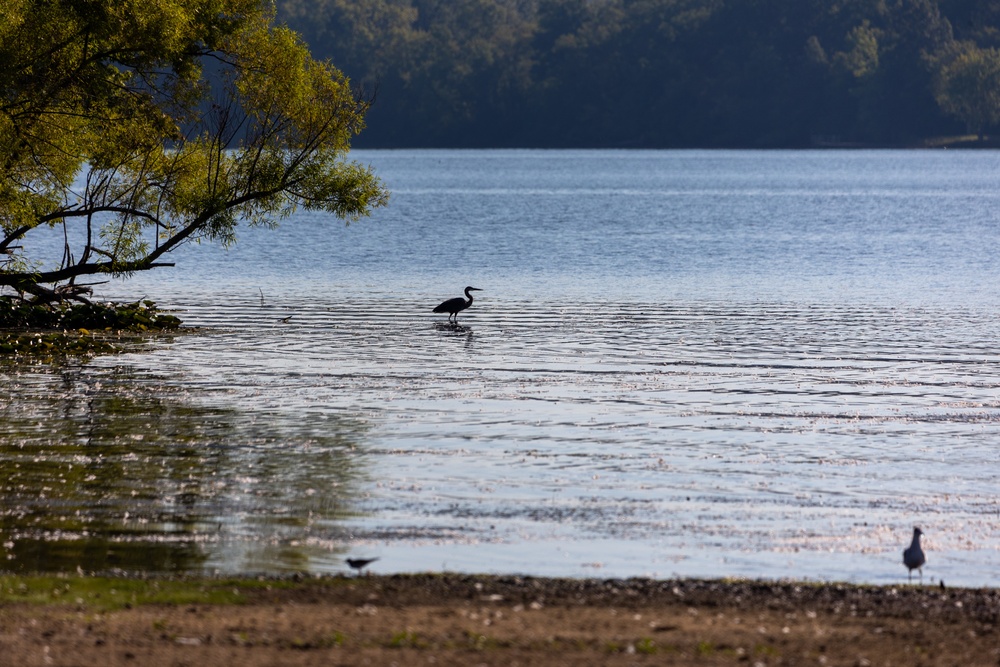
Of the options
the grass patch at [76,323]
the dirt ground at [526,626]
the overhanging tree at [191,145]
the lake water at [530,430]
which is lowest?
the lake water at [530,430]

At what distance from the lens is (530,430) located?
22219 mm

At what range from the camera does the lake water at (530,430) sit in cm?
1552

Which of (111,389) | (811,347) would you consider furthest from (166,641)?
(811,347)

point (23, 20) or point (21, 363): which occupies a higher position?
point (23, 20)

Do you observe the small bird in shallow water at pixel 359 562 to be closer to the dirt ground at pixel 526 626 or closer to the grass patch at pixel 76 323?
the dirt ground at pixel 526 626

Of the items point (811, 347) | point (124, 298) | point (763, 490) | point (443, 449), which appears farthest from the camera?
point (124, 298)

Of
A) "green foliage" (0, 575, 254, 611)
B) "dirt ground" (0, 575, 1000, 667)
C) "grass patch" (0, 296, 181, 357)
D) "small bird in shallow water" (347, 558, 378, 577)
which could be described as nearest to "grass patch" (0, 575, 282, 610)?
"green foliage" (0, 575, 254, 611)

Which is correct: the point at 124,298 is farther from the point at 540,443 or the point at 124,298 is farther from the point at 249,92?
the point at 540,443

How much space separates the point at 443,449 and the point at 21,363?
42.2 ft

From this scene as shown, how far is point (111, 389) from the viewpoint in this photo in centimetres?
2602

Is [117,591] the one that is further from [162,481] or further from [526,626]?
[162,481]

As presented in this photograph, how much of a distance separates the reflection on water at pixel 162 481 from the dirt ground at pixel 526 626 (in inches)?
83.6

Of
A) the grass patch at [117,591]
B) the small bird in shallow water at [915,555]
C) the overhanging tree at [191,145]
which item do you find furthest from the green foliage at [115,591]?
the overhanging tree at [191,145]

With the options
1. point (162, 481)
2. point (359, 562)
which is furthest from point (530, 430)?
point (359, 562)
